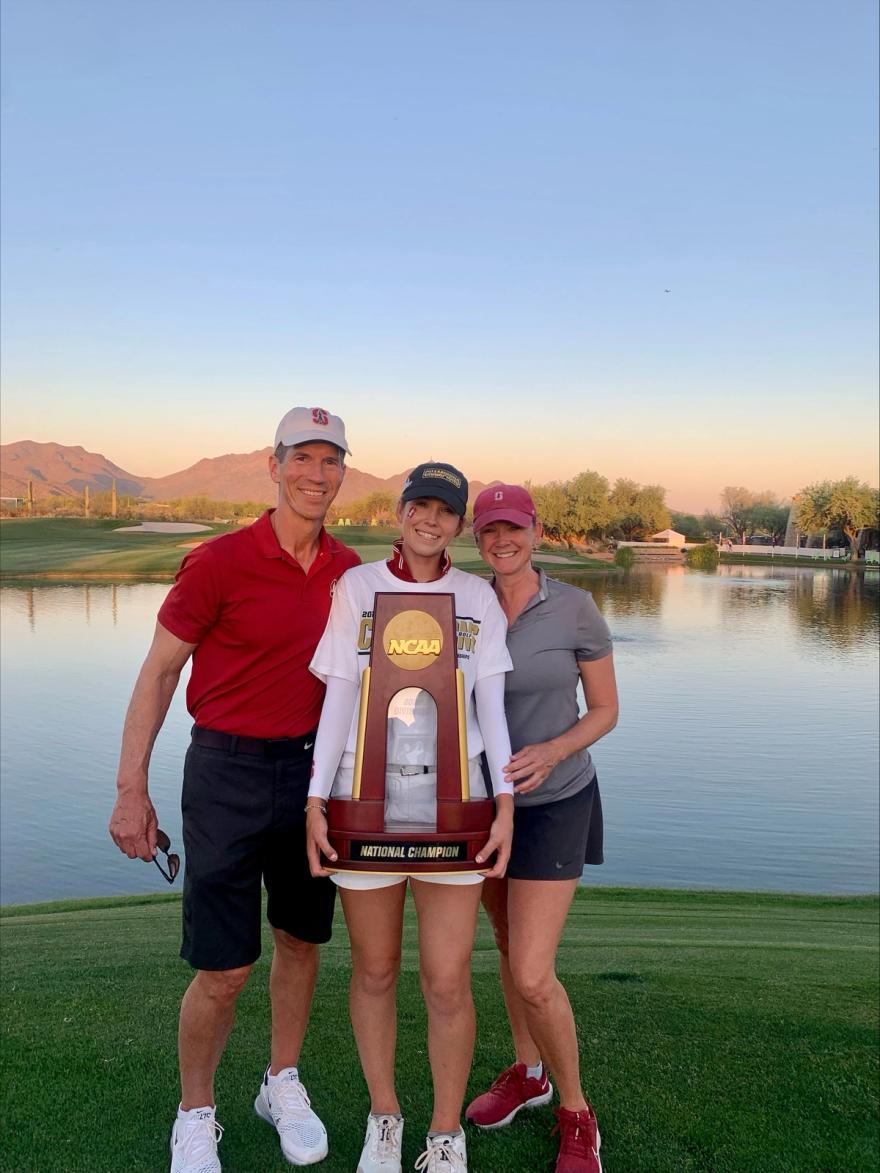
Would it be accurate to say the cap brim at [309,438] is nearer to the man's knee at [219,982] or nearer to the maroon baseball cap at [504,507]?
the maroon baseball cap at [504,507]

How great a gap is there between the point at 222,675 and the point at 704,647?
36.1 m

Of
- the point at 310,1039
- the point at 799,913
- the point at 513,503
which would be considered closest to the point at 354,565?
the point at 513,503

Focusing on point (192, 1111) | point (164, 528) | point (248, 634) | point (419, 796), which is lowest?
point (192, 1111)

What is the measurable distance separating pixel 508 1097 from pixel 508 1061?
44cm

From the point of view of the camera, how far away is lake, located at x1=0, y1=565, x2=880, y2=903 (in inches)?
502

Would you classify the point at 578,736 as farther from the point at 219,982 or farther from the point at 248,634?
the point at 219,982

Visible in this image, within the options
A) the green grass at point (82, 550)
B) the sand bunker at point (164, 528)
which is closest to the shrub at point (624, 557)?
the green grass at point (82, 550)

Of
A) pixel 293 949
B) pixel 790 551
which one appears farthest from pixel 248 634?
pixel 790 551

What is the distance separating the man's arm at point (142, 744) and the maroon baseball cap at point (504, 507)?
112cm

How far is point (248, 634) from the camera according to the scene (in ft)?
11.5

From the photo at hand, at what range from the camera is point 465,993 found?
3346mm

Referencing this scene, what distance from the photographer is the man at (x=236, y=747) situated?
3.46 meters

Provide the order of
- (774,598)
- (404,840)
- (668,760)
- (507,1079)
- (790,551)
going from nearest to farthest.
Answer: (404,840) < (507,1079) < (668,760) < (774,598) < (790,551)

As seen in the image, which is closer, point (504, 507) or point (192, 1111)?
point (192, 1111)
